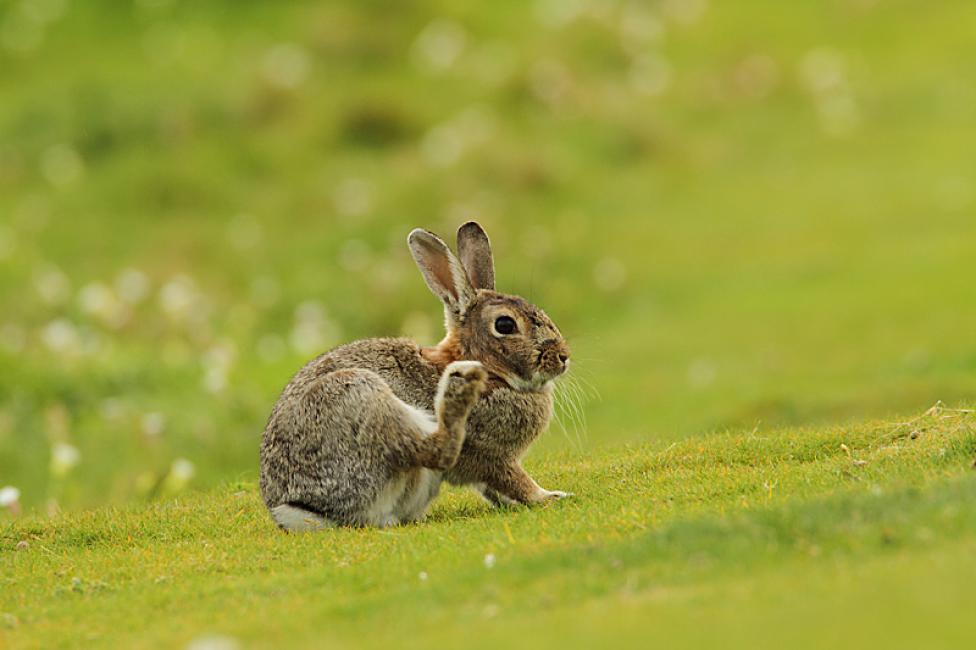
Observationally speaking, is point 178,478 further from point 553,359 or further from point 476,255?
point 553,359

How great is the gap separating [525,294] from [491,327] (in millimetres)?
11750

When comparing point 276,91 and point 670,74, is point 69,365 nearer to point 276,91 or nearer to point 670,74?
point 276,91

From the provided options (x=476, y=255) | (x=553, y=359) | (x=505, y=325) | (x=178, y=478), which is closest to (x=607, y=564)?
(x=553, y=359)

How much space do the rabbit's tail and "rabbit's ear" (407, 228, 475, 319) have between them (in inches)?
76.8

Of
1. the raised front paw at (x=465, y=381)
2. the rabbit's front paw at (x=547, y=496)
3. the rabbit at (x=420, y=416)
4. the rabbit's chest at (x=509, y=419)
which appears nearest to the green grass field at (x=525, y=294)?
the rabbit's front paw at (x=547, y=496)

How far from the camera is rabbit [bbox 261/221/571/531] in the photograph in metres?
10.6

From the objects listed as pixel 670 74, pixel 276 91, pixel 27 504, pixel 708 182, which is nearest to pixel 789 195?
pixel 708 182

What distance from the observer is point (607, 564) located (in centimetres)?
840

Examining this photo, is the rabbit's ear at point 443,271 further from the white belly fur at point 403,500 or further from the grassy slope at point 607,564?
the grassy slope at point 607,564

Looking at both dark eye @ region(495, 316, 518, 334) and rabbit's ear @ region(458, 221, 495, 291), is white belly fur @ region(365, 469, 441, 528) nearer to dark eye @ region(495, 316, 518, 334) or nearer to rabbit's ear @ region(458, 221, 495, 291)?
dark eye @ region(495, 316, 518, 334)

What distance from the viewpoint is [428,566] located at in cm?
901

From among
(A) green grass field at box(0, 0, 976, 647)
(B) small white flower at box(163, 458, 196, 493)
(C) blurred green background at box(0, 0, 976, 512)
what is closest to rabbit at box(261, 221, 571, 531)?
(A) green grass field at box(0, 0, 976, 647)

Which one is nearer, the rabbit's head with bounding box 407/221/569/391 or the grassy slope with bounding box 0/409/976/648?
the grassy slope with bounding box 0/409/976/648

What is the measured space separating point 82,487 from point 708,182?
1519cm
